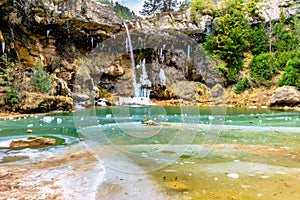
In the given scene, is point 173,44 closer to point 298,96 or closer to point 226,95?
point 226,95

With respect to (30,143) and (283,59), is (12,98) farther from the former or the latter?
(283,59)

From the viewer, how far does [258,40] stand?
22125mm

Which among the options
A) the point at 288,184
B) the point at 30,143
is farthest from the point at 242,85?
the point at 288,184

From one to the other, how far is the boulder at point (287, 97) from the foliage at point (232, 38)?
229 inches

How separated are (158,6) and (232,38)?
11616 mm

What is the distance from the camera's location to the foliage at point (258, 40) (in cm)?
2206

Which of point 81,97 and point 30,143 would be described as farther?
point 81,97

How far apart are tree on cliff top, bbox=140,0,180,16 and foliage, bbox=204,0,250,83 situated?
8400 mm

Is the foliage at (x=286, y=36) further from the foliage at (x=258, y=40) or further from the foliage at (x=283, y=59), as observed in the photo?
the foliage at (x=283, y=59)

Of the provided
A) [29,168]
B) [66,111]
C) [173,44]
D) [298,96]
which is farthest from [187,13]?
[29,168]

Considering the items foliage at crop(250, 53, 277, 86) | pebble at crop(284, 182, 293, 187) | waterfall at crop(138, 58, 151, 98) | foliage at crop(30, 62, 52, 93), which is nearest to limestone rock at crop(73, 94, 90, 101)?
foliage at crop(30, 62, 52, 93)

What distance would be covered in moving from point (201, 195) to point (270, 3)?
2724 centimetres

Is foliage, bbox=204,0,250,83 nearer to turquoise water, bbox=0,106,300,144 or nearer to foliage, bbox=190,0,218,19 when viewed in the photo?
foliage, bbox=190,0,218,19

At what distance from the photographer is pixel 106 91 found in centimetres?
2197
